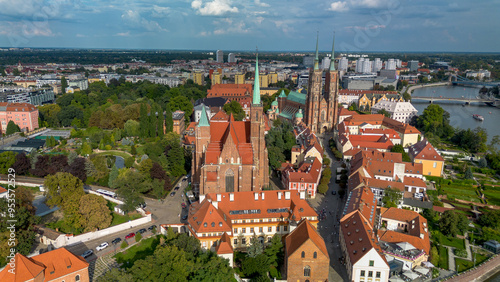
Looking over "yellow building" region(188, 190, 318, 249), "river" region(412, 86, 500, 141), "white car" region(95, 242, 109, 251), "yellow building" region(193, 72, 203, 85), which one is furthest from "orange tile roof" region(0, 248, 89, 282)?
"yellow building" region(193, 72, 203, 85)

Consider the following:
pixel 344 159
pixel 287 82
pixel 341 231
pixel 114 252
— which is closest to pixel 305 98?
pixel 344 159

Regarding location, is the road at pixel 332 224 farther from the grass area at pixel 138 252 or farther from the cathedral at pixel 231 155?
the grass area at pixel 138 252

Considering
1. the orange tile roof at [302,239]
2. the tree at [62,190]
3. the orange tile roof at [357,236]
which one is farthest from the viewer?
the tree at [62,190]

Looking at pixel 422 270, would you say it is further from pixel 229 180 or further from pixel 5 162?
pixel 5 162

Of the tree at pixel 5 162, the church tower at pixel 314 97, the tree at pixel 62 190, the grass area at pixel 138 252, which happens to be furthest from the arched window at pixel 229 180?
the church tower at pixel 314 97

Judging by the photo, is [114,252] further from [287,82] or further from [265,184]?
[287,82]

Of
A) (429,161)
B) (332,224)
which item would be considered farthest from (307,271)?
(429,161)
